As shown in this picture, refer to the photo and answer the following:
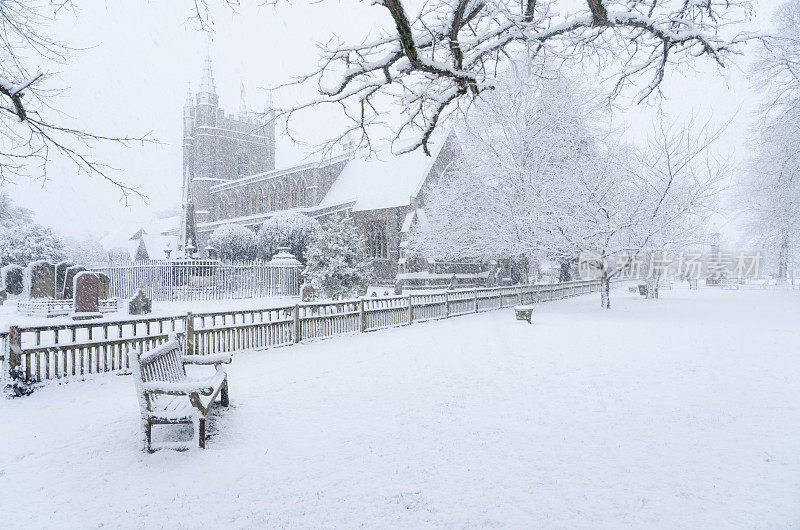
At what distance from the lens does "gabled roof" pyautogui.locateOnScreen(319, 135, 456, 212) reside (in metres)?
36.2

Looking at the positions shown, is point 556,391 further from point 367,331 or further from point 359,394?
point 367,331

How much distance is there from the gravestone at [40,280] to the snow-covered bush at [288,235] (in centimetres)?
1515

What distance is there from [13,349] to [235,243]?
28856mm

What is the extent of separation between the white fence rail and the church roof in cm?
1219

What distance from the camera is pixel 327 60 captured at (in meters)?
6.16

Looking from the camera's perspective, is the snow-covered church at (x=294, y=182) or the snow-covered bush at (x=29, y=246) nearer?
the snow-covered bush at (x=29, y=246)

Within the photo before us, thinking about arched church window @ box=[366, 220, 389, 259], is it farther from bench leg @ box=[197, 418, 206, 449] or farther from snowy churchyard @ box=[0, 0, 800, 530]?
bench leg @ box=[197, 418, 206, 449]

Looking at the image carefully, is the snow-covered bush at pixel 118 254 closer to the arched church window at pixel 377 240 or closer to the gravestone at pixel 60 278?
the arched church window at pixel 377 240

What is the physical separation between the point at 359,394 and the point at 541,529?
414 centimetres

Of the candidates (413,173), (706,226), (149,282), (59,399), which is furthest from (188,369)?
(413,173)

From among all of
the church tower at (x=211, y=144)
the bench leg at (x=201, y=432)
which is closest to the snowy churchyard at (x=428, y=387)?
the bench leg at (x=201, y=432)

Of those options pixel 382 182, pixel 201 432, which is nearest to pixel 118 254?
pixel 382 182

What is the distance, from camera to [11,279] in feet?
81.0

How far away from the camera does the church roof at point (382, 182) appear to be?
36.2 metres
